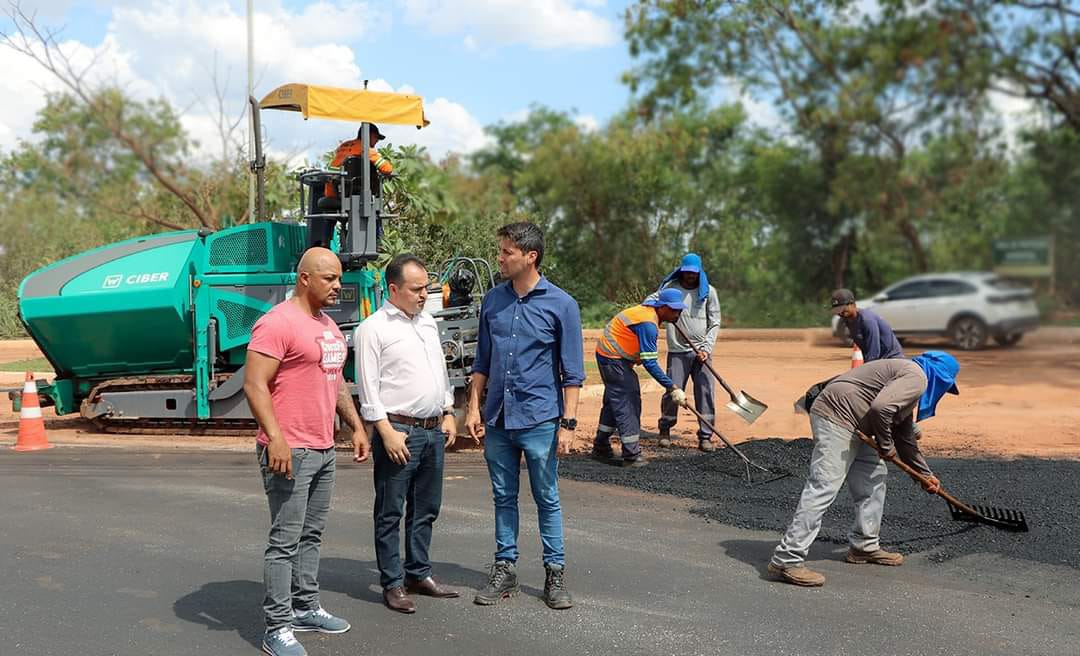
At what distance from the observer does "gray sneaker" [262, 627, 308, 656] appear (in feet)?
12.9

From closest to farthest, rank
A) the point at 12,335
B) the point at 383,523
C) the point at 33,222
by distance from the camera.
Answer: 1. the point at 383,523
2. the point at 12,335
3. the point at 33,222

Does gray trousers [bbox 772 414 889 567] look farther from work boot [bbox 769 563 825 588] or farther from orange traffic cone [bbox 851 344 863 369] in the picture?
orange traffic cone [bbox 851 344 863 369]

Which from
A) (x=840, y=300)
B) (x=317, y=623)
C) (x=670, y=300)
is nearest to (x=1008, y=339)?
(x=840, y=300)

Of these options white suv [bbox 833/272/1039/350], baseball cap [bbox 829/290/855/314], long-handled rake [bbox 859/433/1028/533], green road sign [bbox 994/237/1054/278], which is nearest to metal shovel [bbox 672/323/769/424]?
long-handled rake [bbox 859/433/1028/533]

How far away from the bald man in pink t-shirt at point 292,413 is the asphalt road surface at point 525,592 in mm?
326

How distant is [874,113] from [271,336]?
2.43m

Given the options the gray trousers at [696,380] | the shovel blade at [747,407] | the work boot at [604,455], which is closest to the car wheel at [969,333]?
the work boot at [604,455]

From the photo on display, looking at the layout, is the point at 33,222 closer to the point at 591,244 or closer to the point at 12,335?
the point at 12,335

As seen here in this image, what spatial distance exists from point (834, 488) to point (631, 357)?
3.20 metres

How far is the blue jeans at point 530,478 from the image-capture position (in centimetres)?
470

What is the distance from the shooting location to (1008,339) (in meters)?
2.58

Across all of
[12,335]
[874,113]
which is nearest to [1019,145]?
[874,113]

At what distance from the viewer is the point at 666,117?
379 centimetres

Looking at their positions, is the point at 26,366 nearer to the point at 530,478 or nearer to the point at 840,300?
the point at 530,478
